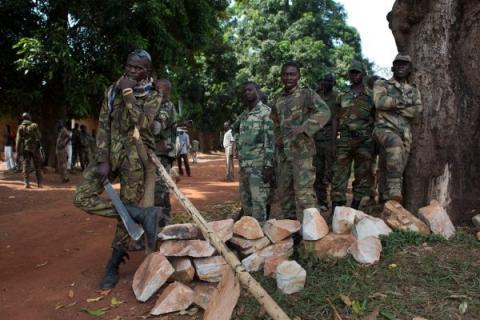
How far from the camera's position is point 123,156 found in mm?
3750

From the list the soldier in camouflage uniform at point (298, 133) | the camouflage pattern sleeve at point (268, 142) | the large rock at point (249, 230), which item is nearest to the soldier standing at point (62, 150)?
the camouflage pattern sleeve at point (268, 142)

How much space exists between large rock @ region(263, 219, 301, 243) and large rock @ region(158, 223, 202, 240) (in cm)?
66

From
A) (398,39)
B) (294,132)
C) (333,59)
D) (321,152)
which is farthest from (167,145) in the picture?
(333,59)

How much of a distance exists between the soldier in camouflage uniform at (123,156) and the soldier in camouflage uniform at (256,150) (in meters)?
1.25

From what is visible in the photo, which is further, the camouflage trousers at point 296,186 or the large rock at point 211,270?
the camouflage trousers at point 296,186

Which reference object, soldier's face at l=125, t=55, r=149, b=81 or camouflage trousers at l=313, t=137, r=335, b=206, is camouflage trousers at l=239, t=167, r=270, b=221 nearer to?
camouflage trousers at l=313, t=137, r=335, b=206

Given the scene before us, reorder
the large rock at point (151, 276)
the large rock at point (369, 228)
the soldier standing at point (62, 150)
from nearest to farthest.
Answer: the large rock at point (151, 276)
the large rock at point (369, 228)
the soldier standing at point (62, 150)

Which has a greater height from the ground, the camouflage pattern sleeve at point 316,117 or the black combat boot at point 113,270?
the camouflage pattern sleeve at point 316,117

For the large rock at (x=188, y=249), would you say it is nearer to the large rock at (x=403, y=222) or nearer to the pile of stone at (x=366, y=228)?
the pile of stone at (x=366, y=228)

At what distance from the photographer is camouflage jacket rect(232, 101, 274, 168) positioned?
4734mm

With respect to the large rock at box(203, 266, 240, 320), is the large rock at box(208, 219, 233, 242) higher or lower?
higher

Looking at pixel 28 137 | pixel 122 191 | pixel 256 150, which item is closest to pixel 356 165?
pixel 256 150

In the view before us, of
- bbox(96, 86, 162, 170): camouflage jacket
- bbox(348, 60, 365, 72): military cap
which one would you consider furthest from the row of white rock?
bbox(348, 60, 365, 72): military cap

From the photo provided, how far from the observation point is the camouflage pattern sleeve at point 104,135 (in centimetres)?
374
